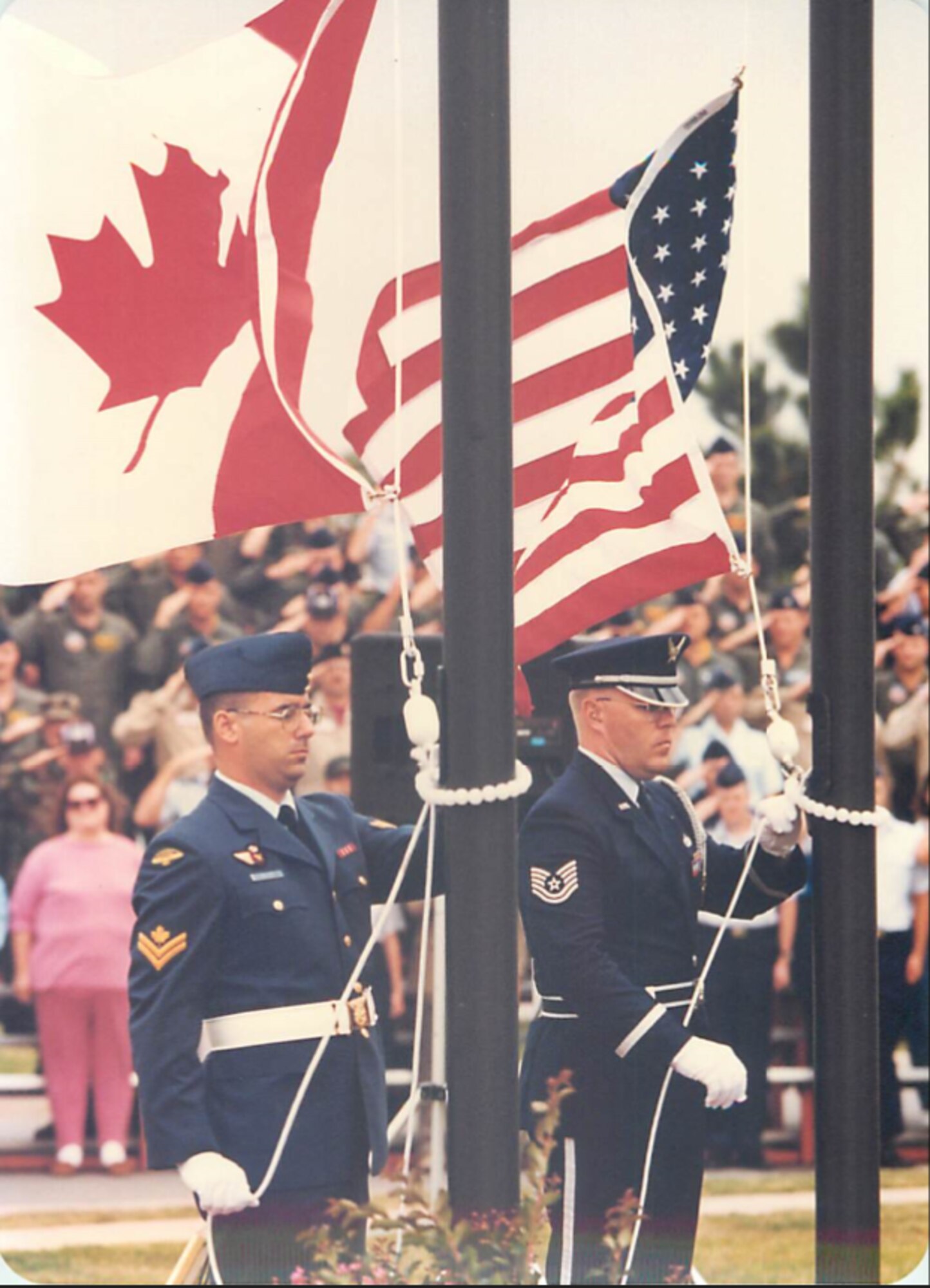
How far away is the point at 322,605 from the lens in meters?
6.27

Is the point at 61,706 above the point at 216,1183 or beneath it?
above

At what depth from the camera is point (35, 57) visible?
391 centimetres

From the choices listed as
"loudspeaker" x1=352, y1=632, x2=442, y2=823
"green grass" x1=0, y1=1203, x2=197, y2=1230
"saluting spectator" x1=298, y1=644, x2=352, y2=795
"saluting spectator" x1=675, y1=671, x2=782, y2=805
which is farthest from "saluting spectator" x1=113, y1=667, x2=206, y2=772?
"loudspeaker" x1=352, y1=632, x2=442, y2=823

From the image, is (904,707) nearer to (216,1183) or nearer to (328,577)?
(328,577)

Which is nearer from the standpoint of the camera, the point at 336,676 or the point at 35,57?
the point at 35,57

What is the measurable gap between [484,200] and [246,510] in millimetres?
861

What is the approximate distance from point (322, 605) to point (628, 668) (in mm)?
2227

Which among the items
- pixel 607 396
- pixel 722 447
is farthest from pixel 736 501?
pixel 607 396

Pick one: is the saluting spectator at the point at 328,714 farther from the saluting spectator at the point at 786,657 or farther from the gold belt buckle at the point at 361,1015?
the gold belt buckle at the point at 361,1015

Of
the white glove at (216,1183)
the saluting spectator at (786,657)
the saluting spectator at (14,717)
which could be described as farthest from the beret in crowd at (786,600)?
the white glove at (216,1183)

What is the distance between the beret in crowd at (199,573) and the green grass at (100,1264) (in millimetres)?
1909

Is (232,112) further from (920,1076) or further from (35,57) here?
(920,1076)

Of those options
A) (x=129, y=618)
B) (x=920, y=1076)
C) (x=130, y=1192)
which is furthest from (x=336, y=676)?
(x=920, y=1076)

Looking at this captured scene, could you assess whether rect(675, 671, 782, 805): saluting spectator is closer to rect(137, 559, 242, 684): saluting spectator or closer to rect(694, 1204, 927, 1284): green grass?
rect(694, 1204, 927, 1284): green grass
